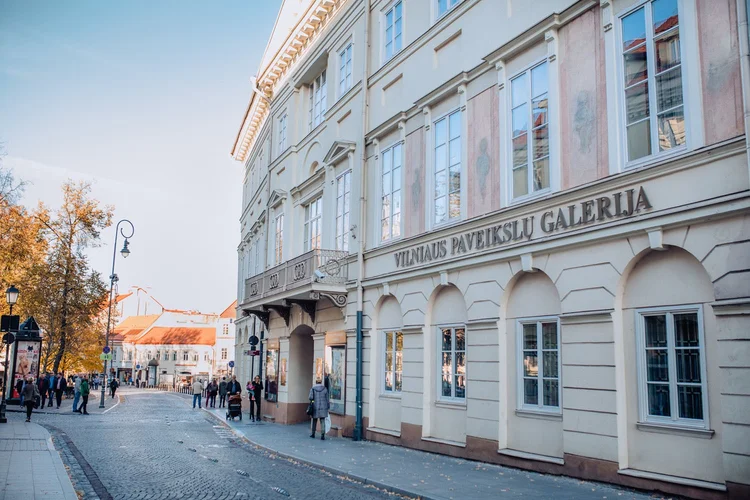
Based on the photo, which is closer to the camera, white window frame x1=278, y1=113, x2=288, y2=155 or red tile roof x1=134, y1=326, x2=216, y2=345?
white window frame x1=278, y1=113, x2=288, y2=155

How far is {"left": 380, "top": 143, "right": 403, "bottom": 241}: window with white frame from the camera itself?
18469 millimetres

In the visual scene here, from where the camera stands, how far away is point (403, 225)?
17938 millimetres

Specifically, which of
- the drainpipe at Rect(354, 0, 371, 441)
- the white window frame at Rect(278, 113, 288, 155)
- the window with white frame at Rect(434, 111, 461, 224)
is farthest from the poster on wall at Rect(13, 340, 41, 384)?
the window with white frame at Rect(434, 111, 461, 224)

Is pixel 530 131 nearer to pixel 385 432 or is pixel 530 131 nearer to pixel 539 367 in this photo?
pixel 539 367

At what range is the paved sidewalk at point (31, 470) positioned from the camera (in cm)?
1005

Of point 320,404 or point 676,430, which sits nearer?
point 676,430

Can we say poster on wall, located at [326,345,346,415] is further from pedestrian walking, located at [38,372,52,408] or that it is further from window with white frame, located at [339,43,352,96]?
pedestrian walking, located at [38,372,52,408]

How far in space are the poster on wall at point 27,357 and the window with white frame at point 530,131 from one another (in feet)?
89.0

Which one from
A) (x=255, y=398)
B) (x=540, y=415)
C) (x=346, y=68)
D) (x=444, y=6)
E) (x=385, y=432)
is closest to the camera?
(x=540, y=415)

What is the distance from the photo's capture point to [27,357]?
3300 cm

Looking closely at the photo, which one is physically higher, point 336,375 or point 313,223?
point 313,223

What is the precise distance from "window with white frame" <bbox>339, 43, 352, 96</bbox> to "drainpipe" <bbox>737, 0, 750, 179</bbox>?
45.9 feet

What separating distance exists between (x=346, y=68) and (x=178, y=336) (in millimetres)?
87103

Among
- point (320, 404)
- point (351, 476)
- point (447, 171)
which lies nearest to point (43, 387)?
point (320, 404)
